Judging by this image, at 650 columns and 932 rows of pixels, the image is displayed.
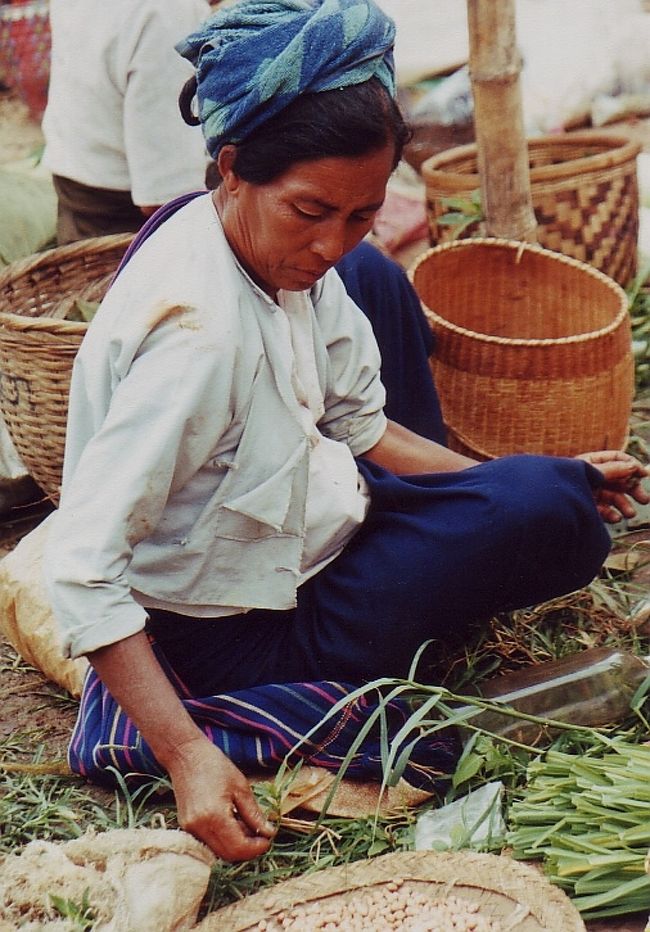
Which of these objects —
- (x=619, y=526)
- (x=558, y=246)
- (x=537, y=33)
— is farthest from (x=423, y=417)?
(x=537, y=33)

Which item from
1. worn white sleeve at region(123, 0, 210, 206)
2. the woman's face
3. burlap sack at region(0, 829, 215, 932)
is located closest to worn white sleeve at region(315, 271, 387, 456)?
the woman's face

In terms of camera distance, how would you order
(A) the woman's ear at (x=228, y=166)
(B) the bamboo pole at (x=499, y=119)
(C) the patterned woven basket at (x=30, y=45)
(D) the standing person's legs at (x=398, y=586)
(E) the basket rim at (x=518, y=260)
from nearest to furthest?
(A) the woman's ear at (x=228, y=166) → (D) the standing person's legs at (x=398, y=586) → (E) the basket rim at (x=518, y=260) → (B) the bamboo pole at (x=499, y=119) → (C) the patterned woven basket at (x=30, y=45)

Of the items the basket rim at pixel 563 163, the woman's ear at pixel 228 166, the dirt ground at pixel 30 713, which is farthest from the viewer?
the basket rim at pixel 563 163

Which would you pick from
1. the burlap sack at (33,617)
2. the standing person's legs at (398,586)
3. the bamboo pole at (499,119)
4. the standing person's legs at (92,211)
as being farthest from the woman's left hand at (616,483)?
the standing person's legs at (92,211)

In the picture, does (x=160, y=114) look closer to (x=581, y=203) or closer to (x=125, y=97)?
(x=125, y=97)

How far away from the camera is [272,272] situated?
2076mm

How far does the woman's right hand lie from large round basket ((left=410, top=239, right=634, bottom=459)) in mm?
1574

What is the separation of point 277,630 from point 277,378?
1.75ft

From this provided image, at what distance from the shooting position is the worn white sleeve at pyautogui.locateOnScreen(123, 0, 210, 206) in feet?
11.2

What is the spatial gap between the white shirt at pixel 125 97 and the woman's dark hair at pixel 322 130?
5.41 ft

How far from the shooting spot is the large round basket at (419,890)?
1.83 metres

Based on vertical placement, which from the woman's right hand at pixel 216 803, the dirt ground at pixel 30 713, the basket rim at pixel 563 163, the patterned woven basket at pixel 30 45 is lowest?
the dirt ground at pixel 30 713

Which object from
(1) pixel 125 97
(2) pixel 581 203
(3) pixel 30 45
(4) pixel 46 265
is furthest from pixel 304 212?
(3) pixel 30 45

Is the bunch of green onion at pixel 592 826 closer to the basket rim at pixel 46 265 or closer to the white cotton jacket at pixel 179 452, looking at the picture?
the white cotton jacket at pixel 179 452
